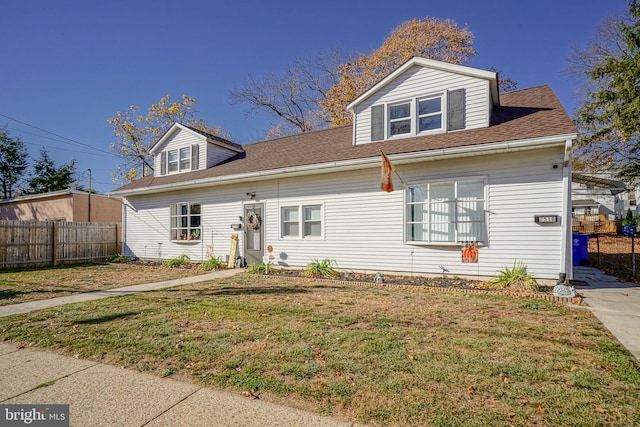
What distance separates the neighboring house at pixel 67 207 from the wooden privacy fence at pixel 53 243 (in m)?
3.29

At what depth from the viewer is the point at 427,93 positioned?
9250 mm

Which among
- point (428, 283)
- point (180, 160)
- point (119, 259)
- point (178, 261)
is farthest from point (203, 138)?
point (428, 283)

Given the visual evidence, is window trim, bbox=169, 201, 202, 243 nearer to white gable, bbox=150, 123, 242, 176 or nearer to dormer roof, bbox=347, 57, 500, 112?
white gable, bbox=150, 123, 242, 176

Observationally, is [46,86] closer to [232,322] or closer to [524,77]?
[232,322]

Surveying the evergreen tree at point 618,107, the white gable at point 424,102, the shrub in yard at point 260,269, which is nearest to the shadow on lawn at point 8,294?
the shrub in yard at point 260,269

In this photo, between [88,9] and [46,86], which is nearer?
[88,9]

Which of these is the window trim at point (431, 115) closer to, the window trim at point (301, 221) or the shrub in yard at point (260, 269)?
the window trim at point (301, 221)

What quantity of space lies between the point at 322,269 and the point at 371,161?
3471 millimetres

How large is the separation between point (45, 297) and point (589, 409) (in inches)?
360

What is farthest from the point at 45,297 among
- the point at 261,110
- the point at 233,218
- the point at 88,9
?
the point at 261,110

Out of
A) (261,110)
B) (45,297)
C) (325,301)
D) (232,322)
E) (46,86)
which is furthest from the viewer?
(261,110)

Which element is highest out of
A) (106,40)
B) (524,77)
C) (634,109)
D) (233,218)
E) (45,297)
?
(524,77)

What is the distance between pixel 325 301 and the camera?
6199 millimetres

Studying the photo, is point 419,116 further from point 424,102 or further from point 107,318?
point 107,318
